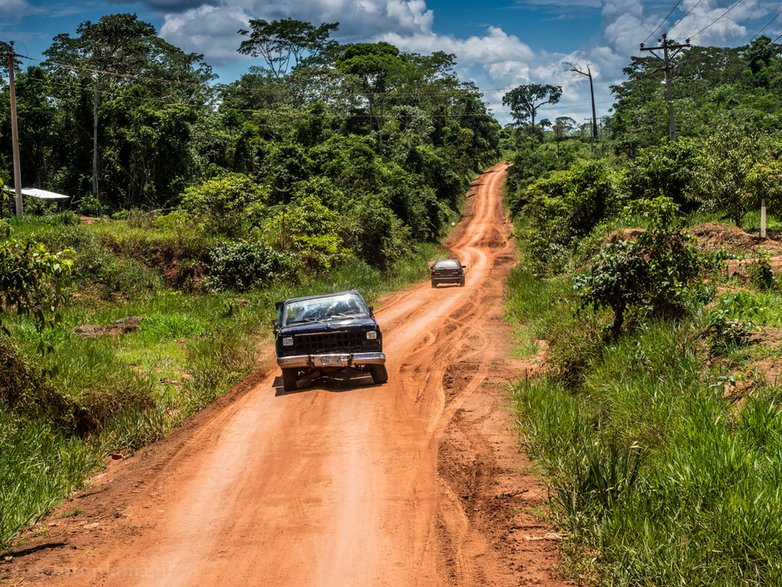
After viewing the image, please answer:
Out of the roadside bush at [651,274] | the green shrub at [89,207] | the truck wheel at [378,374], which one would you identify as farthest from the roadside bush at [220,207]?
the roadside bush at [651,274]

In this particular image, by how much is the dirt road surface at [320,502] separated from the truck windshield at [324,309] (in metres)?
1.36

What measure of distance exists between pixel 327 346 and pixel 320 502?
5900 millimetres

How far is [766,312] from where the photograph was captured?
1184cm

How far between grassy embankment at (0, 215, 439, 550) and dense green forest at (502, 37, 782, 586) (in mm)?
6183

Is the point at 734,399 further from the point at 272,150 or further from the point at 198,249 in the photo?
the point at 272,150

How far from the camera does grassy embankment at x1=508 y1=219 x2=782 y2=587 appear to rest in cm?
565

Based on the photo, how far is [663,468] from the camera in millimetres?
7340

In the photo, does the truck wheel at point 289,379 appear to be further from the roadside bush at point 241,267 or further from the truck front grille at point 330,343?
the roadside bush at point 241,267

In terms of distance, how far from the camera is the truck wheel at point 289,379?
13609 mm

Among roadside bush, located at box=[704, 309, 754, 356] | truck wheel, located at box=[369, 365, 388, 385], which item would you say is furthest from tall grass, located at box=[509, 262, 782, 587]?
truck wheel, located at box=[369, 365, 388, 385]

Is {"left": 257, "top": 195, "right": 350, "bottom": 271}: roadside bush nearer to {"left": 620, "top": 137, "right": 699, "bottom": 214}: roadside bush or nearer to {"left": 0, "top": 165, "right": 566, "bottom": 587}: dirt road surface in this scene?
{"left": 620, "top": 137, "right": 699, "bottom": 214}: roadside bush

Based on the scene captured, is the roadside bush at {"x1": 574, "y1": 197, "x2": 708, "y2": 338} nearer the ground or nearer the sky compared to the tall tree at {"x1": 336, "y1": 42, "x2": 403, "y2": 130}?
nearer the ground

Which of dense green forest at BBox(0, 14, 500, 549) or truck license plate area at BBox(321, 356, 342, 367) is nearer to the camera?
dense green forest at BBox(0, 14, 500, 549)

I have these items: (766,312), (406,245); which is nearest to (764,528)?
(766,312)
